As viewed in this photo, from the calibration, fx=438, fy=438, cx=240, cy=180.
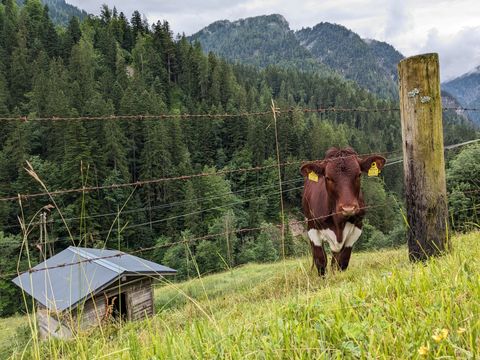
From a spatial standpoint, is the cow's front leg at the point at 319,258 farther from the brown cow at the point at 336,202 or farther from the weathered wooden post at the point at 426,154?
the weathered wooden post at the point at 426,154

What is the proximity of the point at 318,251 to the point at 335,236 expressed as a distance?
52cm

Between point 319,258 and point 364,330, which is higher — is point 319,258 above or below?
below

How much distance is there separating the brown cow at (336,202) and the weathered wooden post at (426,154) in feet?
3.49

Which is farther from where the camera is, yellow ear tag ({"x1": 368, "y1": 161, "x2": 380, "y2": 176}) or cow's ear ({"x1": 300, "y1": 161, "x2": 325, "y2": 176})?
cow's ear ({"x1": 300, "y1": 161, "x2": 325, "y2": 176})

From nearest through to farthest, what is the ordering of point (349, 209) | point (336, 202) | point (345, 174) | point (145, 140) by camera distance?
point (349, 209) < point (345, 174) < point (336, 202) < point (145, 140)

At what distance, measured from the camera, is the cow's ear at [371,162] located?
527 centimetres

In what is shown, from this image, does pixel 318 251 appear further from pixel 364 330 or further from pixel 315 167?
pixel 364 330

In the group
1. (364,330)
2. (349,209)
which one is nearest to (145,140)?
(349,209)

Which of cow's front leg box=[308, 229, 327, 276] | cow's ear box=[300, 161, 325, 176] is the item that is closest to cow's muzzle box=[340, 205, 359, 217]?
cow's ear box=[300, 161, 325, 176]

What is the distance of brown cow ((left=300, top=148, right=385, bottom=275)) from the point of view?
→ 5246 millimetres

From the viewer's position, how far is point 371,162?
5.31 m

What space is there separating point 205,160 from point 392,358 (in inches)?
2978

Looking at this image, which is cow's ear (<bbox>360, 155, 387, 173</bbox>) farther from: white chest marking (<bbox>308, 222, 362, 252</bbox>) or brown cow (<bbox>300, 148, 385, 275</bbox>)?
white chest marking (<bbox>308, 222, 362, 252</bbox>)

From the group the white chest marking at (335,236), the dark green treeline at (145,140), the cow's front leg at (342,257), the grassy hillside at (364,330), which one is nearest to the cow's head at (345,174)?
the white chest marking at (335,236)
